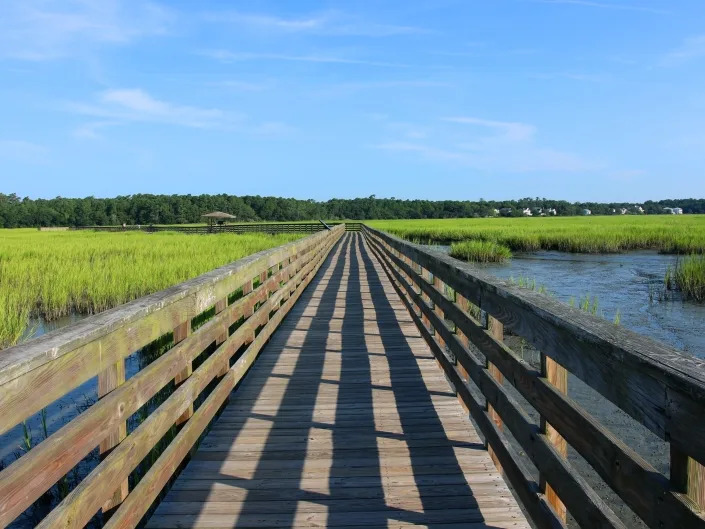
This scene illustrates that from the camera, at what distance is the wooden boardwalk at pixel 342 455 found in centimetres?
277

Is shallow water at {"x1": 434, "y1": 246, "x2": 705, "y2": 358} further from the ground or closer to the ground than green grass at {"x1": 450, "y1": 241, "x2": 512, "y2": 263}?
closer to the ground

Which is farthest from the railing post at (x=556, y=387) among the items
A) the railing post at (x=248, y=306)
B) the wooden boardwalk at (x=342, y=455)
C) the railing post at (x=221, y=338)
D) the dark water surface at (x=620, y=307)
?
the railing post at (x=248, y=306)

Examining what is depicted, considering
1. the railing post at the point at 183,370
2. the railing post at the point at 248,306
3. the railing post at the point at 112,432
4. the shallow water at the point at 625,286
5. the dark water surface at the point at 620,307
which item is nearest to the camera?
the railing post at the point at 112,432

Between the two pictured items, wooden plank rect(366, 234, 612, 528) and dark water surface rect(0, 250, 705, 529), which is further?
dark water surface rect(0, 250, 705, 529)

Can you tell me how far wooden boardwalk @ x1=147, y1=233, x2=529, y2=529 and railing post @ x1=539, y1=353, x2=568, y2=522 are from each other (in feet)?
1.30

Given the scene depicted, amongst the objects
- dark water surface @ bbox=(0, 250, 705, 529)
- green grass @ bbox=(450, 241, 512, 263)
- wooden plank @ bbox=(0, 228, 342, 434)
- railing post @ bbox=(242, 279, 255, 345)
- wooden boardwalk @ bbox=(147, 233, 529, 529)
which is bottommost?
dark water surface @ bbox=(0, 250, 705, 529)

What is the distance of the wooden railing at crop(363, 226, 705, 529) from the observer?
1.35m

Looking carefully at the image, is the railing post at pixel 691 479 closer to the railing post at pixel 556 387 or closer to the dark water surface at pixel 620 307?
the railing post at pixel 556 387

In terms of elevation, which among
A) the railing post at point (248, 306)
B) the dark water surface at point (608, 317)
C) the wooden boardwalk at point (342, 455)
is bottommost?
the dark water surface at point (608, 317)

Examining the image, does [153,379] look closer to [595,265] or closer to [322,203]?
[595,265]

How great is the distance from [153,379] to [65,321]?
31.9 feet

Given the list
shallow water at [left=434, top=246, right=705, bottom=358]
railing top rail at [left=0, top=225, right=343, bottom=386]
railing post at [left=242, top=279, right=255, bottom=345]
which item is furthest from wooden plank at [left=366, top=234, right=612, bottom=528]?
shallow water at [left=434, top=246, right=705, bottom=358]

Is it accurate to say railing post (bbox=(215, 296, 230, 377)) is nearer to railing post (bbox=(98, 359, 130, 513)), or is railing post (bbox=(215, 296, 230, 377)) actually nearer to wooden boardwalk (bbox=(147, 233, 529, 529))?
wooden boardwalk (bbox=(147, 233, 529, 529))

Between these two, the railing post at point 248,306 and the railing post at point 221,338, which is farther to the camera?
the railing post at point 248,306
